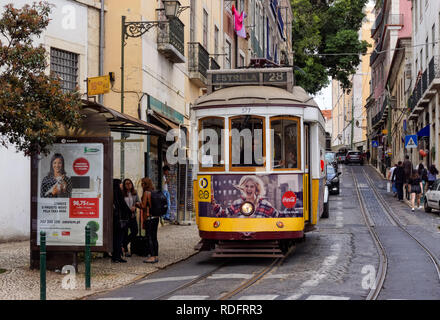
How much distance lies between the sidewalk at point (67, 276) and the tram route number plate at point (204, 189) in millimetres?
1461

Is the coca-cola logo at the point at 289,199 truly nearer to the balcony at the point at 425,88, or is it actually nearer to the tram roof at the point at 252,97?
the tram roof at the point at 252,97

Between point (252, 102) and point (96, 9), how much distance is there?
7875 mm

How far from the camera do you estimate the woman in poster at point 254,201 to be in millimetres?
12828

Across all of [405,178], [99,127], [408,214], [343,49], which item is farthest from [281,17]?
[99,127]

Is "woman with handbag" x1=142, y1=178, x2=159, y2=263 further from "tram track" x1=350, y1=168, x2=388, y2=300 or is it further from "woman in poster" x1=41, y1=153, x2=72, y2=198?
"tram track" x1=350, y1=168, x2=388, y2=300

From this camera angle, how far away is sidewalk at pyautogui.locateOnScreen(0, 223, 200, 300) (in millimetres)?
10281

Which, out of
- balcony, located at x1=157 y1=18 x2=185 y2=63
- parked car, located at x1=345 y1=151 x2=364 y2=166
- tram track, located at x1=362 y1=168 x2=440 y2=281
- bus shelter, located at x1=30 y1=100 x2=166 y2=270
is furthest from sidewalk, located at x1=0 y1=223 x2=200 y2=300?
parked car, located at x1=345 y1=151 x2=364 y2=166

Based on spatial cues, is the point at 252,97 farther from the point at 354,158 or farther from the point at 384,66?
the point at 384,66

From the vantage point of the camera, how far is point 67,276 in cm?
1179

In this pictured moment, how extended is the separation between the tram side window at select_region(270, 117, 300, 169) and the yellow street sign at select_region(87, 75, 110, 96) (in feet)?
12.5

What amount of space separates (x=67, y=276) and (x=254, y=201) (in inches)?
137

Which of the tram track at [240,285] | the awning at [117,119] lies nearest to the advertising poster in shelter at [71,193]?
the awning at [117,119]

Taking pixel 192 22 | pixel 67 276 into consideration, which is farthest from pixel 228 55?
pixel 67 276

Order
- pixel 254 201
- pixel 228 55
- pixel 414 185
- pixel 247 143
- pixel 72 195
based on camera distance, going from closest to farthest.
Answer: pixel 72 195 → pixel 254 201 → pixel 247 143 → pixel 414 185 → pixel 228 55
